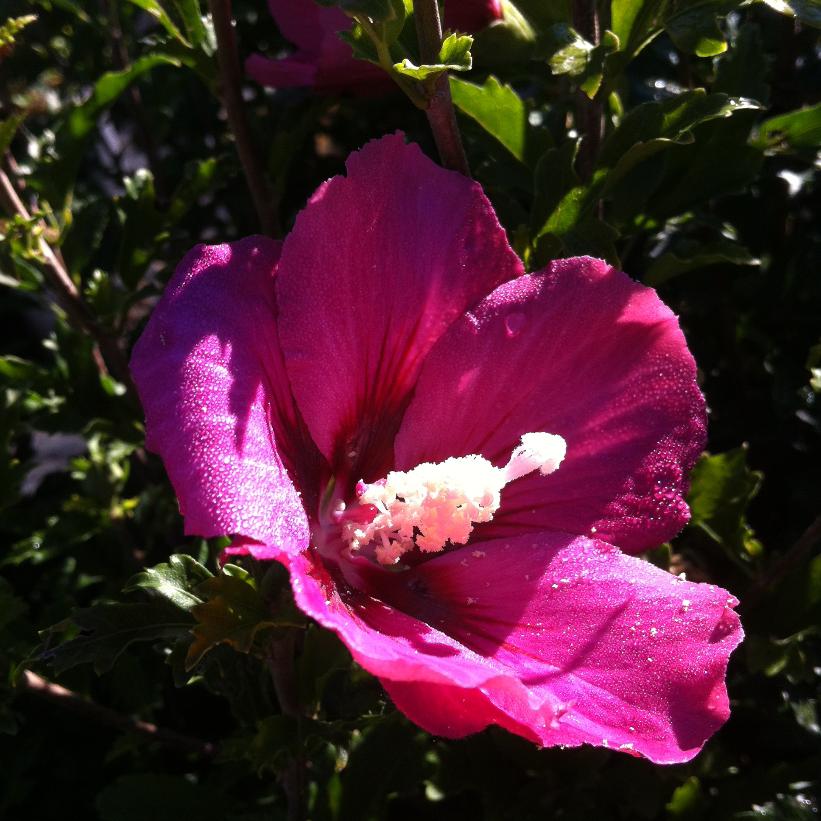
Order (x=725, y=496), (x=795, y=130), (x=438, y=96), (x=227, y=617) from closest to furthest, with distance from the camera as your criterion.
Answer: (x=227, y=617), (x=438, y=96), (x=795, y=130), (x=725, y=496)

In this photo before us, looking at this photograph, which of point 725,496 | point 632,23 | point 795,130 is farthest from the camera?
point 725,496

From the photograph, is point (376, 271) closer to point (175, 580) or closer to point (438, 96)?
point (438, 96)

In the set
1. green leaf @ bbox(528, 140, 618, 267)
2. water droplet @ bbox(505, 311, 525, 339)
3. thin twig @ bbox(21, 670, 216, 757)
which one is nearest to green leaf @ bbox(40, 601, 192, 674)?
thin twig @ bbox(21, 670, 216, 757)

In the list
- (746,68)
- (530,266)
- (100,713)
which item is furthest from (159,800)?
(746,68)

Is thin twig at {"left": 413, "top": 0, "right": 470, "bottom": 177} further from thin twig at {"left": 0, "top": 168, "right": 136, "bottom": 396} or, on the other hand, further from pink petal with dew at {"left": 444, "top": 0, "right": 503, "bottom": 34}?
thin twig at {"left": 0, "top": 168, "right": 136, "bottom": 396}

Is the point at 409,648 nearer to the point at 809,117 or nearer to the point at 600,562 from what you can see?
the point at 600,562

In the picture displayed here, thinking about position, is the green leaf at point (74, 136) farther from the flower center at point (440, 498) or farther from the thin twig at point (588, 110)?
the flower center at point (440, 498)

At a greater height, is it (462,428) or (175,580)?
(462,428)
